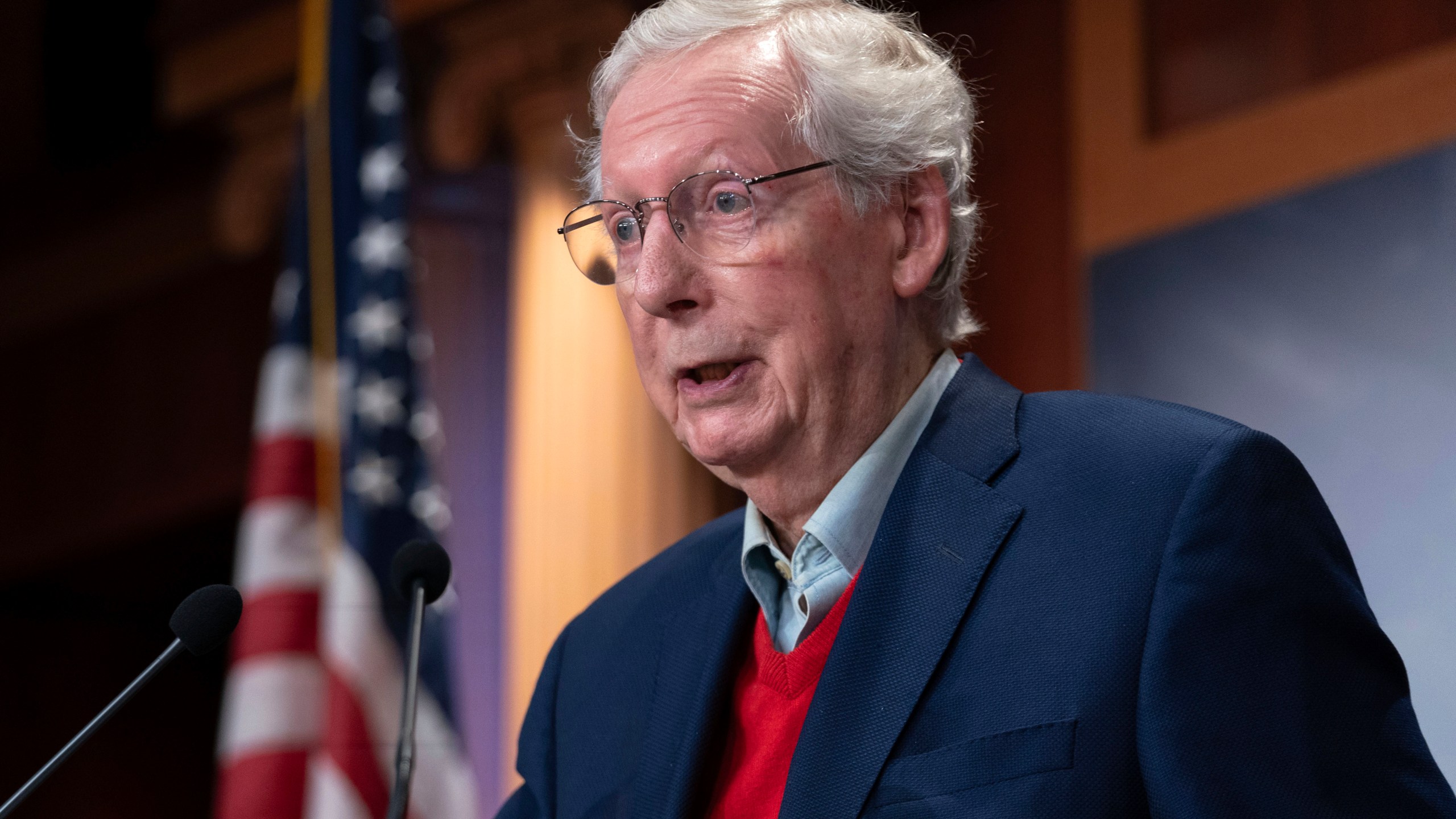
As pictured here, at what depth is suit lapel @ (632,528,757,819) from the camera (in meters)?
1.51

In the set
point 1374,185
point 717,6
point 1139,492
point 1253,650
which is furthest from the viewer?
point 1374,185

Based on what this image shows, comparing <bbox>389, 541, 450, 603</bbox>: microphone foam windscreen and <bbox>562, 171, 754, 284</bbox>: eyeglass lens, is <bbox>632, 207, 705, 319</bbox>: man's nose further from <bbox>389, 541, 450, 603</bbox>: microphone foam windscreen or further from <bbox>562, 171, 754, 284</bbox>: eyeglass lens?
<bbox>389, 541, 450, 603</bbox>: microphone foam windscreen

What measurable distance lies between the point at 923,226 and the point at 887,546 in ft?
1.33

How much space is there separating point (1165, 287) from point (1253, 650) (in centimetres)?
237

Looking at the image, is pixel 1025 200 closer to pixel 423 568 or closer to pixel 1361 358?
pixel 1361 358

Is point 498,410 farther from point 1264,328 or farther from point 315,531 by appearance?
point 1264,328

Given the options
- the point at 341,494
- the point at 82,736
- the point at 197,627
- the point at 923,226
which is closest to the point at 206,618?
the point at 197,627

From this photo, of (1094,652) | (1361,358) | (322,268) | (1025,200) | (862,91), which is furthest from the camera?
(1025,200)

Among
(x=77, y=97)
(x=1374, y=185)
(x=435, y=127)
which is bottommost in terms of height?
(x=1374, y=185)

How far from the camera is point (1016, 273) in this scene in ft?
12.6

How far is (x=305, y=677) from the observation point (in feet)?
11.2

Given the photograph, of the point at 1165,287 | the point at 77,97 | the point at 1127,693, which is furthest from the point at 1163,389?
the point at 77,97

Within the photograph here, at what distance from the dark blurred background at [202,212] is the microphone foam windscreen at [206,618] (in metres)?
2.57

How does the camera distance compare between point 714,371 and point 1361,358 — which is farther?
point 1361,358
